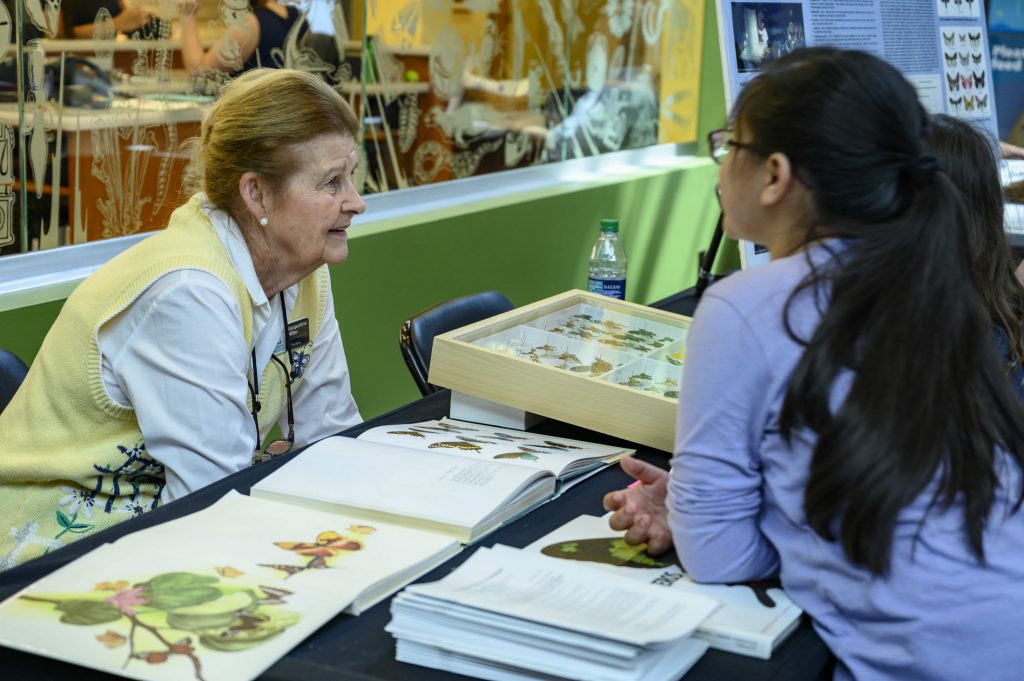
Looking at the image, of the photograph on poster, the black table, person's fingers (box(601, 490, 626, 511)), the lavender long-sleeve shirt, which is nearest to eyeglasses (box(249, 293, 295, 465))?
the black table

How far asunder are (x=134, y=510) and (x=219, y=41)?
1.83 meters

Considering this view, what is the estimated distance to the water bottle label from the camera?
9.43 feet

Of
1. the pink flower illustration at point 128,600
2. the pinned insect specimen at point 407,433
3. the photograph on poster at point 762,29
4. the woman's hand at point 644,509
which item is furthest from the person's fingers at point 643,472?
the photograph on poster at point 762,29

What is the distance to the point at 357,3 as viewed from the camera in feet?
13.0

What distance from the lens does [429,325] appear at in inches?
103

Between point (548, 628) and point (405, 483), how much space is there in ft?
1.66

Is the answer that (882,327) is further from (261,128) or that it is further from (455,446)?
(261,128)

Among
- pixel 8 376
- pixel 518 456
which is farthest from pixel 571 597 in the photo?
pixel 8 376

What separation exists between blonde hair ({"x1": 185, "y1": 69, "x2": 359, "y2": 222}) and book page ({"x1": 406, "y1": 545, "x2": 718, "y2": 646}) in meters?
1.03

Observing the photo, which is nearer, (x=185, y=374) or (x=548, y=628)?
(x=548, y=628)

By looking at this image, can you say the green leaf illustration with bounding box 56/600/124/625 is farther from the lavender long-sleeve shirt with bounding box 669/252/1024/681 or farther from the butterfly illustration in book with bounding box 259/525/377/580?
the lavender long-sleeve shirt with bounding box 669/252/1024/681

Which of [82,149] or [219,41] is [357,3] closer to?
[219,41]

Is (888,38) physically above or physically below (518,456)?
above

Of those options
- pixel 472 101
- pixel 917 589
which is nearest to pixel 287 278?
pixel 917 589
